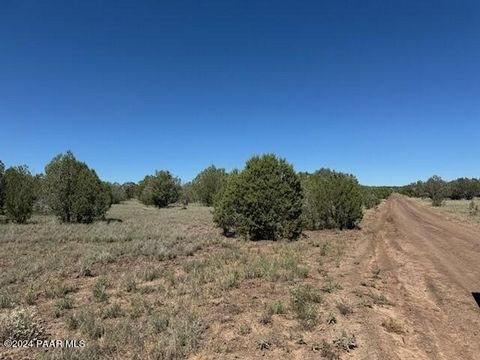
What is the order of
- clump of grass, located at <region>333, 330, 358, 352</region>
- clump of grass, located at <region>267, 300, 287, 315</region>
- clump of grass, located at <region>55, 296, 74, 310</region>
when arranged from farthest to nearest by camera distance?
1. clump of grass, located at <region>55, 296, 74, 310</region>
2. clump of grass, located at <region>267, 300, 287, 315</region>
3. clump of grass, located at <region>333, 330, 358, 352</region>

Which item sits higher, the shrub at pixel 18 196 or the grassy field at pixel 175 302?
the shrub at pixel 18 196

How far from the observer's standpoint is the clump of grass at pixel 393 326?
6807 mm

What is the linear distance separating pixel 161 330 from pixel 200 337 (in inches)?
27.2

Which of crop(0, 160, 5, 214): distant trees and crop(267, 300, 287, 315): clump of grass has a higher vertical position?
crop(0, 160, 5, 214): distant trees

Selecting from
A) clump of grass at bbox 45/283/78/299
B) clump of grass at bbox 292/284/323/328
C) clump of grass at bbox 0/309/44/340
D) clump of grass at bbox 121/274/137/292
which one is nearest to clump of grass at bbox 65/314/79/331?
clump of grass at bbox 0/309/44/340

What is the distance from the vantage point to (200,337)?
6.41 metres

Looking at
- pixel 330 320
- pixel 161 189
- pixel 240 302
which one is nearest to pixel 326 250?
pixel 240 302

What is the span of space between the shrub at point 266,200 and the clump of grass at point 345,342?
41.8 feet

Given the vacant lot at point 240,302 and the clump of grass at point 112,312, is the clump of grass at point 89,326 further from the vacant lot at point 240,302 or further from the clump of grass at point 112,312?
the clump of grass at point 112,312

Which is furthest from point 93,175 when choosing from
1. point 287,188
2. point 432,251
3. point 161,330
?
point 161,330

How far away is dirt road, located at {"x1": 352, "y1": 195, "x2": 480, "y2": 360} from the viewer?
6102 mm

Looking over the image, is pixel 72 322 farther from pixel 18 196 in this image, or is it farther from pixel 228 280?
pixel 18 196

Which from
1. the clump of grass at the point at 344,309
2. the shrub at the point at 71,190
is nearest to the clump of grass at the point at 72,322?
the clump of grass at the point at 344,309

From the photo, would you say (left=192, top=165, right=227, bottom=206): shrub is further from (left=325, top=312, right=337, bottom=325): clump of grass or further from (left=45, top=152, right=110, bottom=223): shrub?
(left=325, top=312, right=337, bottom=325): clump of grass
